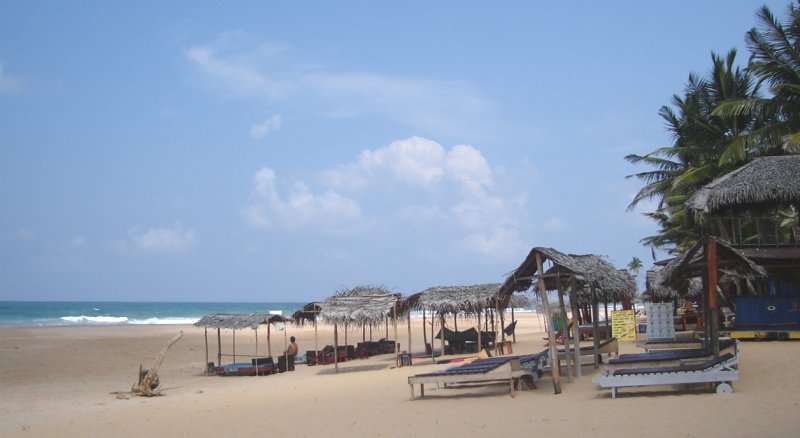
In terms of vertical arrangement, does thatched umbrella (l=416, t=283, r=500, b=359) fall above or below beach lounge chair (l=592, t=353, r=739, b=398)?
above

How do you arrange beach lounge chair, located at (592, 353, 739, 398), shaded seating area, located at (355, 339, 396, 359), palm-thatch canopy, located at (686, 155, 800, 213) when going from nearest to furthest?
1. beach lounge chair, located at (592, 353, 739, 398)
2. palm-thatch canopy, located at (686, 155, 800, 213)
3. shaded seating area, located at (355, 339, 396, 359)

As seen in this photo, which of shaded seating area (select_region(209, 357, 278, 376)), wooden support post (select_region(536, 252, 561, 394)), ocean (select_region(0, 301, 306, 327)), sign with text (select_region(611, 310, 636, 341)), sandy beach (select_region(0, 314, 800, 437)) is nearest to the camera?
sandy beach (select_region(0, 314, 800, 437))

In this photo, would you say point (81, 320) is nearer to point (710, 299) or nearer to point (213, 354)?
point (213, 354)

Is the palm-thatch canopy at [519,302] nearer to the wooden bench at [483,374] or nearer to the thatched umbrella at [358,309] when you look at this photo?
the thatched umbrella at [358,309]

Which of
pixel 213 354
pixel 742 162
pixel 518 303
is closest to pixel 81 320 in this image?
pixel 213 354

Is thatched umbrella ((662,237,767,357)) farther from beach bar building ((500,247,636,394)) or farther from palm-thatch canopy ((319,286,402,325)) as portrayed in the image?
palm-thatch canopy ((319,286,402,325))

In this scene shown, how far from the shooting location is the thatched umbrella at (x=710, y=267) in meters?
11.0

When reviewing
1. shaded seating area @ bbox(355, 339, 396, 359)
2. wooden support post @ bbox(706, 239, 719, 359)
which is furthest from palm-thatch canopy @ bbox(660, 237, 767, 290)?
shaded seating area @ bbox(355, 339, 396, 359)

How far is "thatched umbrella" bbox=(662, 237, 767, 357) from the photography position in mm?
11031

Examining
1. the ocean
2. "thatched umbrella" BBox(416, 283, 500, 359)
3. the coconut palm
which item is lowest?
the ocean

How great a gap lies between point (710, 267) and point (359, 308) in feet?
35.1

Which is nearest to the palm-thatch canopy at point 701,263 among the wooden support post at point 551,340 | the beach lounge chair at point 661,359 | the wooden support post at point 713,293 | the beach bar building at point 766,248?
the wooden support post at point 713,293

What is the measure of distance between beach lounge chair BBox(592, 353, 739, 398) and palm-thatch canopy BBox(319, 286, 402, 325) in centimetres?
962

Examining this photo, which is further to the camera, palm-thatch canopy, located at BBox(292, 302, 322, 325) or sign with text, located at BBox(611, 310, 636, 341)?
sign with text, located at BBox(611, 310, 636, 341)
